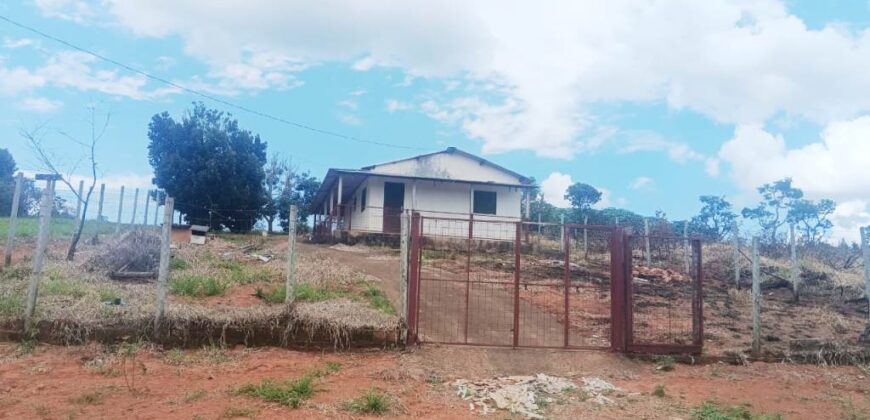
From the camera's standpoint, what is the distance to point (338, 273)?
10438 mm

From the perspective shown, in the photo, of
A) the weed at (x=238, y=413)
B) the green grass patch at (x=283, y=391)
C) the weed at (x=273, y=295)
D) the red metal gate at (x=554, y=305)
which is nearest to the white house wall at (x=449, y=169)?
the red metal gate at (x=554, y=305)

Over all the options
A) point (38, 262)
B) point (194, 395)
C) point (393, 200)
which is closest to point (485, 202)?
point (393, 200)

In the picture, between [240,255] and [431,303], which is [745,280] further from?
[240,255]

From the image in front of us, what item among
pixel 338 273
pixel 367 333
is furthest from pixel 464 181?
pixel 367 333

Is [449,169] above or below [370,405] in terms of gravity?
above

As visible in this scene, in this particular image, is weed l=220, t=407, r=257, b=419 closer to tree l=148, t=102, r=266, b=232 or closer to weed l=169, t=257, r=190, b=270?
weed l=169, t=257, r=190, b=270

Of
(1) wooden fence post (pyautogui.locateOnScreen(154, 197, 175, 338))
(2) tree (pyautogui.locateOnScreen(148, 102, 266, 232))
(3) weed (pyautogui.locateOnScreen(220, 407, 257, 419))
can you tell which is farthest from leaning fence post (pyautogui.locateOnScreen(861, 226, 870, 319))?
(2) tree (pyautogui.locateOnScreen(148, 102, 266, 232))

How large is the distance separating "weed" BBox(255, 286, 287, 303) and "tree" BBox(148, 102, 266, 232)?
760 inches

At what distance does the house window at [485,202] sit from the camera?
22.6m

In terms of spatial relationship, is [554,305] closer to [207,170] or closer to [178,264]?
[178,264]

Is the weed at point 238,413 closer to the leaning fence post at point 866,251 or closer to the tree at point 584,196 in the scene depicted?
the leaning fence post at point 866,251

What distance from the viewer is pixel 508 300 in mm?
10367

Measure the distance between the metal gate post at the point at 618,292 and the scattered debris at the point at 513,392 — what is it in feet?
4.71

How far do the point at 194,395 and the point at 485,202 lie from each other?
18177 millimetres
